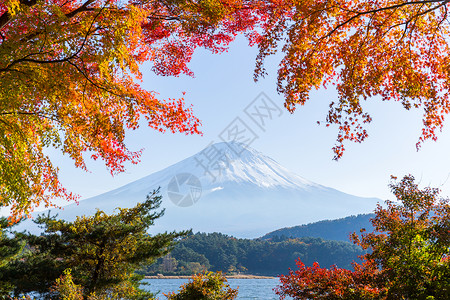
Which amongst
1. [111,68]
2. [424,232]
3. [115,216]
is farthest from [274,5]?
[115,216]

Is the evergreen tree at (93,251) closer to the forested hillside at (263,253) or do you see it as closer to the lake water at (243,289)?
the lake water at (243,289)

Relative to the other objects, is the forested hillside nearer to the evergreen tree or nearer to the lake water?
the lake water

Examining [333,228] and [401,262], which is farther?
[333,228]

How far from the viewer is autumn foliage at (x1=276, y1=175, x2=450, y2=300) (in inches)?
203

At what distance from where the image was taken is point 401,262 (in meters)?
5.47

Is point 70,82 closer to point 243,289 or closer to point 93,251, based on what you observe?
point 93,251

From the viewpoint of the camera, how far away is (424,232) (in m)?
5.38

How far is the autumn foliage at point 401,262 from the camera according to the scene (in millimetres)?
→ 5160

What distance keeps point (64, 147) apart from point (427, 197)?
5.99 m

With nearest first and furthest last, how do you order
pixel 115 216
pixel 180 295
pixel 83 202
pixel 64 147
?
1. pixel 64 147
2. pixel 180 295
3. pixel 115 216
4. pixel 83 202

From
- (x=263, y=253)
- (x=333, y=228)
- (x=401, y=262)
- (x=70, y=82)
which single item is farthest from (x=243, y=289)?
(x=333, y=228)

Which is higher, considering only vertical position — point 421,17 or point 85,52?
point 85,52

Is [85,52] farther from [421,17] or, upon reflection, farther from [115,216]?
[115,216]

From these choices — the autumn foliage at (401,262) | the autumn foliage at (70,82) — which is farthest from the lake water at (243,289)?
the autumn foliage at (70,82)
